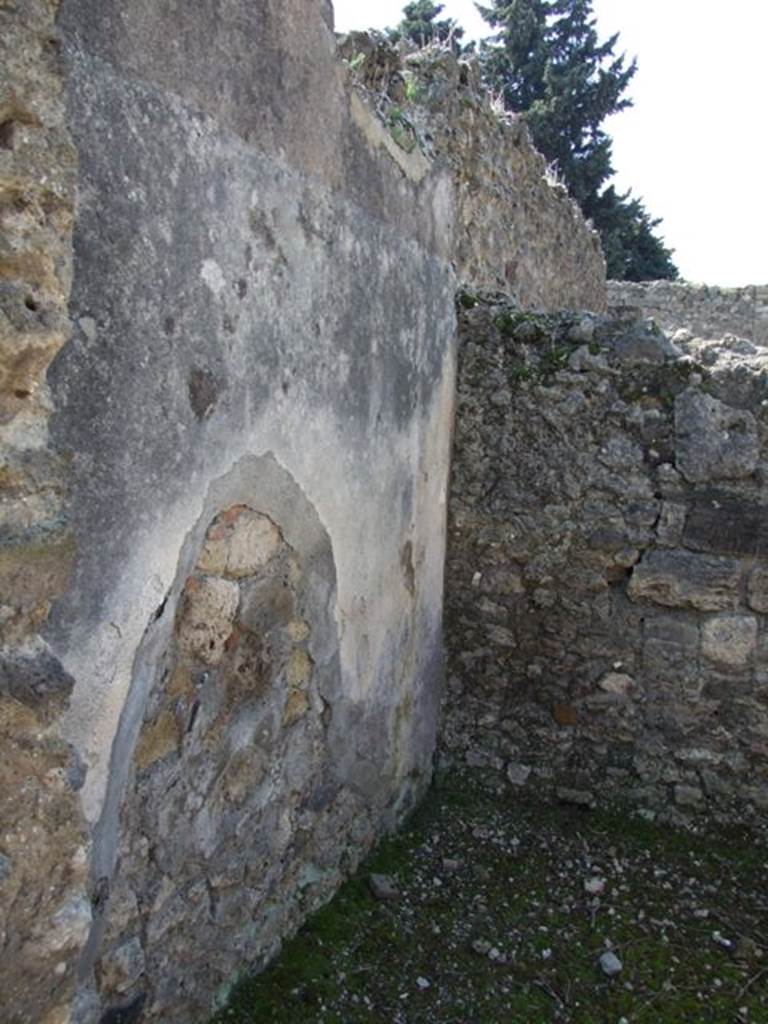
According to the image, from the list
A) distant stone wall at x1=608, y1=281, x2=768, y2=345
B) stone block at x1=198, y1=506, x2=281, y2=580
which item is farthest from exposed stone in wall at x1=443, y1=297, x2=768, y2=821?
distant stone wall at x1=608, y1=281, x2=768, y2=345

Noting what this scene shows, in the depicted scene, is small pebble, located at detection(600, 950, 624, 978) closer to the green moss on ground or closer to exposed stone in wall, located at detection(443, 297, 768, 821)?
the green moss on ground

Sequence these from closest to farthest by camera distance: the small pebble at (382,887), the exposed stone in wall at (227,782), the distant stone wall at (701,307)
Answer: the exposed stone in wall at (227,782) → the small pebble at (382,887) → the distant stone wall at (701,307)

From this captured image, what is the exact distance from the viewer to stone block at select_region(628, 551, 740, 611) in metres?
3.42

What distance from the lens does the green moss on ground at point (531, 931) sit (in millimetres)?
2619

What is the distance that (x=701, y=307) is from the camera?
451 inches

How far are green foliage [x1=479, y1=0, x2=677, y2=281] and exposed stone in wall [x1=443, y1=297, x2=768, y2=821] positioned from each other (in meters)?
14.1

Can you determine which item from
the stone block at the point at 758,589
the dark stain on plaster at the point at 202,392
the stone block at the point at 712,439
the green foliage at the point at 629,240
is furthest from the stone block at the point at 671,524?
the green foliage at the point at 629,240

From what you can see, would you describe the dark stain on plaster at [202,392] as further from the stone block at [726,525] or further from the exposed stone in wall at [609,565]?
the stone block at [726,525]

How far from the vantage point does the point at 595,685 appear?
3.61m

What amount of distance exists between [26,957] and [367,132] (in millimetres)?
2171

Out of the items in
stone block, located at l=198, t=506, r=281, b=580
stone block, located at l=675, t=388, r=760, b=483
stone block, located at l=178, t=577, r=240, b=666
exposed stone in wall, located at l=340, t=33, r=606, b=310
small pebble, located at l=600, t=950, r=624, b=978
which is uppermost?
exposed stone in wall, located at l=340, t=33, r=606, b=310

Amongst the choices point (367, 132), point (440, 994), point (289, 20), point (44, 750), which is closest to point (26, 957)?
point (44, 750)

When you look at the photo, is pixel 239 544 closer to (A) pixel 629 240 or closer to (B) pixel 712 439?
(B) pixel 712 439

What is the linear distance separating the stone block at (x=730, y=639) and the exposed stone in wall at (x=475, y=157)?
1.77 m
